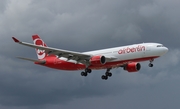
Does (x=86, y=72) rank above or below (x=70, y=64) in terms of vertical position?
below

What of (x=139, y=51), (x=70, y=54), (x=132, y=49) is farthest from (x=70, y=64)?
(x=139, y=51)

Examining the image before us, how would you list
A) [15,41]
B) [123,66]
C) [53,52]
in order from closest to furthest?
[15,41]
[53,52]
[123,66]

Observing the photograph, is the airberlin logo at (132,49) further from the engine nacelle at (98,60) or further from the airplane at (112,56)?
the engine nacelle at (98,60)

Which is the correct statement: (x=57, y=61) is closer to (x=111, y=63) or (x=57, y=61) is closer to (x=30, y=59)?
(x=30, y=59)

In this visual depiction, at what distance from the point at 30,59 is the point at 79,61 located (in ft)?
31.8

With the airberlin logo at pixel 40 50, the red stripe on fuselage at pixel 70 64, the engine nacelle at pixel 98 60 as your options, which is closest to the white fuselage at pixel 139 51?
the red stripe on fuselage at pixel 70 64

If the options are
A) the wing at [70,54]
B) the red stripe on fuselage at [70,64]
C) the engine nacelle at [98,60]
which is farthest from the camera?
the red stripe on fuselage at [70,64]

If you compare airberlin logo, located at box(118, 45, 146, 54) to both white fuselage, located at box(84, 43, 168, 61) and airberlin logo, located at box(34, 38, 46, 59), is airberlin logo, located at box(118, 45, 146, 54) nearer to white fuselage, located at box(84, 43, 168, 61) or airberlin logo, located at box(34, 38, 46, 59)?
white fuselage, located at box(84, 43, 168, 61)

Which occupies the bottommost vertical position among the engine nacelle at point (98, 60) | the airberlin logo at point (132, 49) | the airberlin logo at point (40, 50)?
the engine nacelle at point (98, 60)

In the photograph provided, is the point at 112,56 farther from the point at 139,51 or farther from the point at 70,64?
the point at 70,64

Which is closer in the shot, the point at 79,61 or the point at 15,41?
the point at 15,41

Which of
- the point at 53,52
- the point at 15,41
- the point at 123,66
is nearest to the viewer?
the point at 15,41

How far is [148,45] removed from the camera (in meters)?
78.8

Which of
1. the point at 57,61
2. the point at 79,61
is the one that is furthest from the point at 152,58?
the point at 57,61
